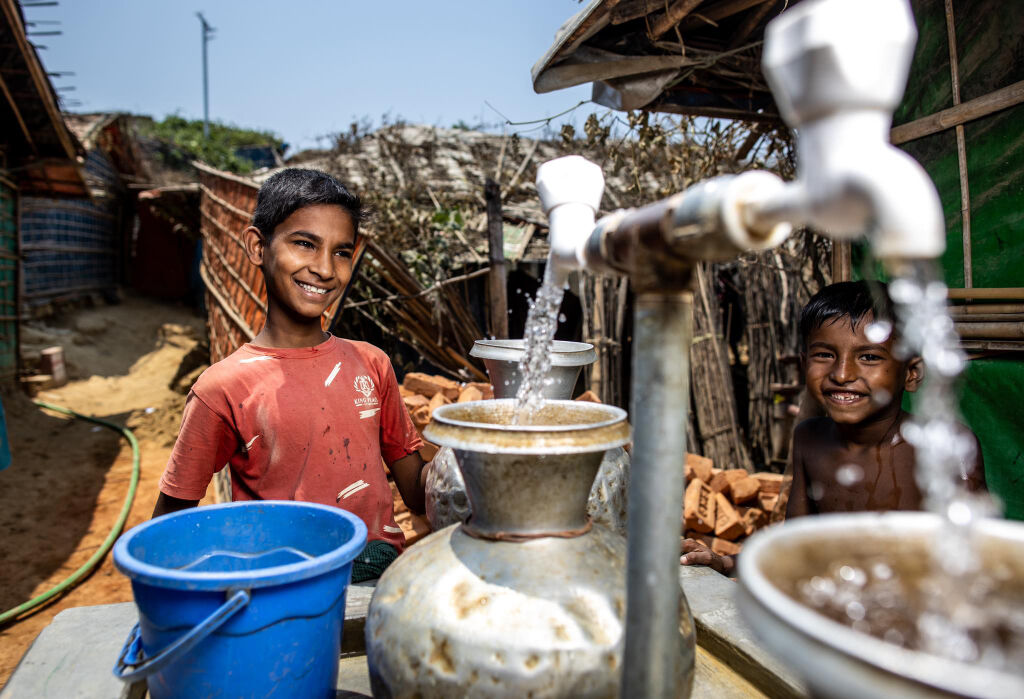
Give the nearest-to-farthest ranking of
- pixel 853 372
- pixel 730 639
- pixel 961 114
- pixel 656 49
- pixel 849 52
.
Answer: pixel 849 52
pixel 730 639
pixel 853 372
pixel 961 114
pixel 656 49

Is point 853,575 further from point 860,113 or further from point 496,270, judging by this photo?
point 496,270

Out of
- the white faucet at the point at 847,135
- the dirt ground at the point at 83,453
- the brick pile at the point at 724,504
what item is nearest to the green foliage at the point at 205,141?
the dirt ground at the point at 83,453

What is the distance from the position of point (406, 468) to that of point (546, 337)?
126cm

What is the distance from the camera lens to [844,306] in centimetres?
216

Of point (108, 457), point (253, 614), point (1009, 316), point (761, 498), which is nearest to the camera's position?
point (253, 614)

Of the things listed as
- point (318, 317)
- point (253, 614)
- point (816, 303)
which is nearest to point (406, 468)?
point (318, 317)

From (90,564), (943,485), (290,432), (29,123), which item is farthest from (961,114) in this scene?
(29,123)

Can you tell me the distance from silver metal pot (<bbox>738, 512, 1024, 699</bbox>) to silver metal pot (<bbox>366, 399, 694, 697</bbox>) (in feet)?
1.18

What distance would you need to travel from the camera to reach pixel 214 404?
2000 millimetres

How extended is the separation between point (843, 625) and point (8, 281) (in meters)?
11.2

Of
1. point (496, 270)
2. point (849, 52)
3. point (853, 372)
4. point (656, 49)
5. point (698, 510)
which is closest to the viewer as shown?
point (849, 52)

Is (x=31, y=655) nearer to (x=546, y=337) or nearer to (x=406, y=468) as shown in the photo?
(x=406, y=468)

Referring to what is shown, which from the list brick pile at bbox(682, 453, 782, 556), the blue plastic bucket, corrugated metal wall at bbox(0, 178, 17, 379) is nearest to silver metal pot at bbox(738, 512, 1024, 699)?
the blue plastic bucket

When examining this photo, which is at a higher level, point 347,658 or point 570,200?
point 570,200
